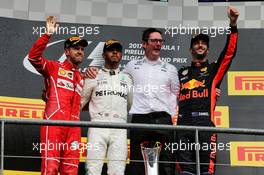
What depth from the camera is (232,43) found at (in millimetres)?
4586

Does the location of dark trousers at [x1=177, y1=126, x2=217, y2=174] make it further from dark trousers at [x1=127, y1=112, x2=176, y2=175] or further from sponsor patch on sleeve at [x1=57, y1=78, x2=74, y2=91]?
sponsor patch on sleeve at [x1=57, y1=78, x2=74, y2=91]

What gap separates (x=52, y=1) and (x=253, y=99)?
5.78 feet

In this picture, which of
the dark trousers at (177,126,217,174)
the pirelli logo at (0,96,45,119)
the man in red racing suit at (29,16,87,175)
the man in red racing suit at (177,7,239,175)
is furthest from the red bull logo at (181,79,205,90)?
the pirelli logo at (0,96,45,119)

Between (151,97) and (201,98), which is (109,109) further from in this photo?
(201,98)

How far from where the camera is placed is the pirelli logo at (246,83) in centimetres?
548

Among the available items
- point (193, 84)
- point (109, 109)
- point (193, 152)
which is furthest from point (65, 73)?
point (193, 152)

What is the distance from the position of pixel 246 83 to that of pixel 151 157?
154 cm

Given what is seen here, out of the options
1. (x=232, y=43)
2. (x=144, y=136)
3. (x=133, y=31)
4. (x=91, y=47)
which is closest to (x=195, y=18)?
(x=133, y=31)

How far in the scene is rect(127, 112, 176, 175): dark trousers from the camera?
432 centimetres

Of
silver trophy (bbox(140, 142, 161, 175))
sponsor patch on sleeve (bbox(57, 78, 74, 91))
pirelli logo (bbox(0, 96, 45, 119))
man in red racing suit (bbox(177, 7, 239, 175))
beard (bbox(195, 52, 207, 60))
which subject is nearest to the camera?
silver trophy (bbox(140, 142, 161, 175))

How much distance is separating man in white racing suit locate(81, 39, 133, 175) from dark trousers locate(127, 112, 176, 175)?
0.28 ft

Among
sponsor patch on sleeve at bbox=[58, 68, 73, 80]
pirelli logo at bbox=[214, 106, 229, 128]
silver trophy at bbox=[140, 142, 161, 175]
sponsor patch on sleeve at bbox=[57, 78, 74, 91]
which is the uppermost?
sponsor patch on sleeve at bbox=[58, 68, 73, 80]

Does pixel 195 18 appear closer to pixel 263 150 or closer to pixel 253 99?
pixel 253 99

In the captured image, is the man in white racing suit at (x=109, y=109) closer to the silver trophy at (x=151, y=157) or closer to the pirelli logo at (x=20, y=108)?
the silver trophy at (x=151, y=157)
